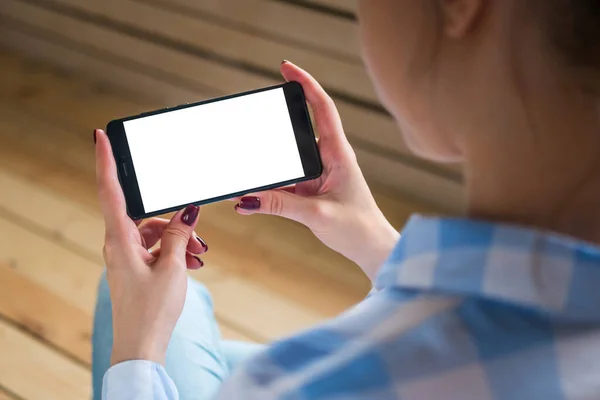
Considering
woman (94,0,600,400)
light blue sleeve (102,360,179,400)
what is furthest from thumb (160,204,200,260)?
woman (94,0,600,400)

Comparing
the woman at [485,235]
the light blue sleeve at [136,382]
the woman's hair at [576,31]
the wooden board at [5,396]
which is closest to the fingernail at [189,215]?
the light blue sleeve at [136,382]

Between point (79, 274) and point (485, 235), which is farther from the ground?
point (79, 274)

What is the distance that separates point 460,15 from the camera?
1.00 feet

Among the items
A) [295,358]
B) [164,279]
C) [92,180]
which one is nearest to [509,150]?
[295,358]

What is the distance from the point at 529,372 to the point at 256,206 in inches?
18.1

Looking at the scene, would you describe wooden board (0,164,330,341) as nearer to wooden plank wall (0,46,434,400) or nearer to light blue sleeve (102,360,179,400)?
wooden plank wall (0,46,434,400)

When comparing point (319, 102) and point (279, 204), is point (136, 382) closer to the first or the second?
point (279, 204)

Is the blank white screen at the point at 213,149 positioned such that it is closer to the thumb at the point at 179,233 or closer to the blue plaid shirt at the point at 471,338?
the thumb at the point at 179,233

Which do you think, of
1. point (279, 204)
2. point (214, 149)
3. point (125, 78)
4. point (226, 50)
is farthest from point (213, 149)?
point (125, 78)

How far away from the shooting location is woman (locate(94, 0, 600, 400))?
293 millimetres

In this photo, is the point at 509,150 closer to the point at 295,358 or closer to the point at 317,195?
the point at 295,358

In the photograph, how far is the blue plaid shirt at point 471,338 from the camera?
295 millimetres

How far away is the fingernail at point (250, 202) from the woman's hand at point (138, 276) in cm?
7

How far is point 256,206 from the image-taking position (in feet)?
2.36
